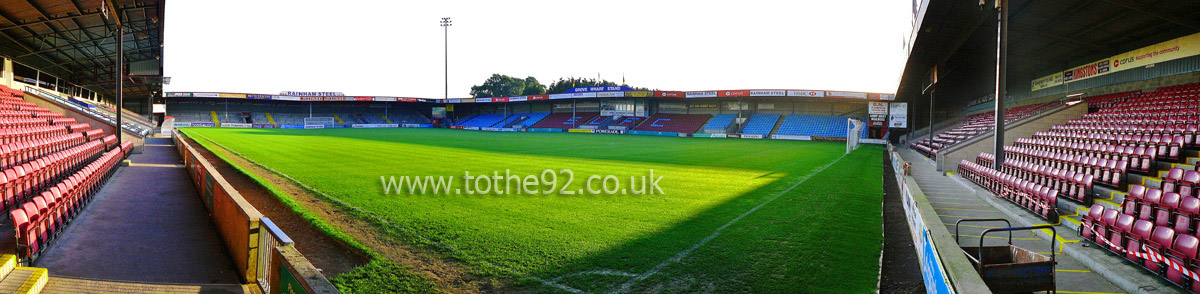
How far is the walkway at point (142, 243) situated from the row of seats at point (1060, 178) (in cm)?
1247

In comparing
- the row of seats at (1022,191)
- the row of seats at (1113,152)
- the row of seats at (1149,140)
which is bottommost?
the row of seats at (1022,191)

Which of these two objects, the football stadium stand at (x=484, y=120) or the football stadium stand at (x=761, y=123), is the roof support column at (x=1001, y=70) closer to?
the football stadium stand at (x=761, y=123)

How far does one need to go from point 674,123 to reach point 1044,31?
→ 3806 centimetres

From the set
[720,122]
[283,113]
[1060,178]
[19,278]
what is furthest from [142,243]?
[283,113]

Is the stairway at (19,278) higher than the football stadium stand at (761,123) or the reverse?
the reverse

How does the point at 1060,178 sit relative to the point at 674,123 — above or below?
below

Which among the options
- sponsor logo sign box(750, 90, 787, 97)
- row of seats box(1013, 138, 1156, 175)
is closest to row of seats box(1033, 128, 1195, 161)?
row of seats box(1013, 138, 1156, 175)

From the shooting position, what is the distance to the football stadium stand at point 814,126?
151 feet

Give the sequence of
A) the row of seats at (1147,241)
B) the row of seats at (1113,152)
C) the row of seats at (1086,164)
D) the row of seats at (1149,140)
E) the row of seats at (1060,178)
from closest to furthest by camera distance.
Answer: the row of seats at (1147,241), the row of seats at (1060,178), the row of seats at (1086,164), the row of seats at (1113,152), the row of seats at (1149,140)

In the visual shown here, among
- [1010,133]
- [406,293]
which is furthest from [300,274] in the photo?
[1010,133]

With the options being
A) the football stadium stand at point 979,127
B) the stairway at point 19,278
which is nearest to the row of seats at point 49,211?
the stairway at point 19,278

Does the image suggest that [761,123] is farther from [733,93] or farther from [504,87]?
[504,87]

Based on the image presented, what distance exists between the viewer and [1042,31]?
1767 centimetres

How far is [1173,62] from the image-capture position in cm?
1762
